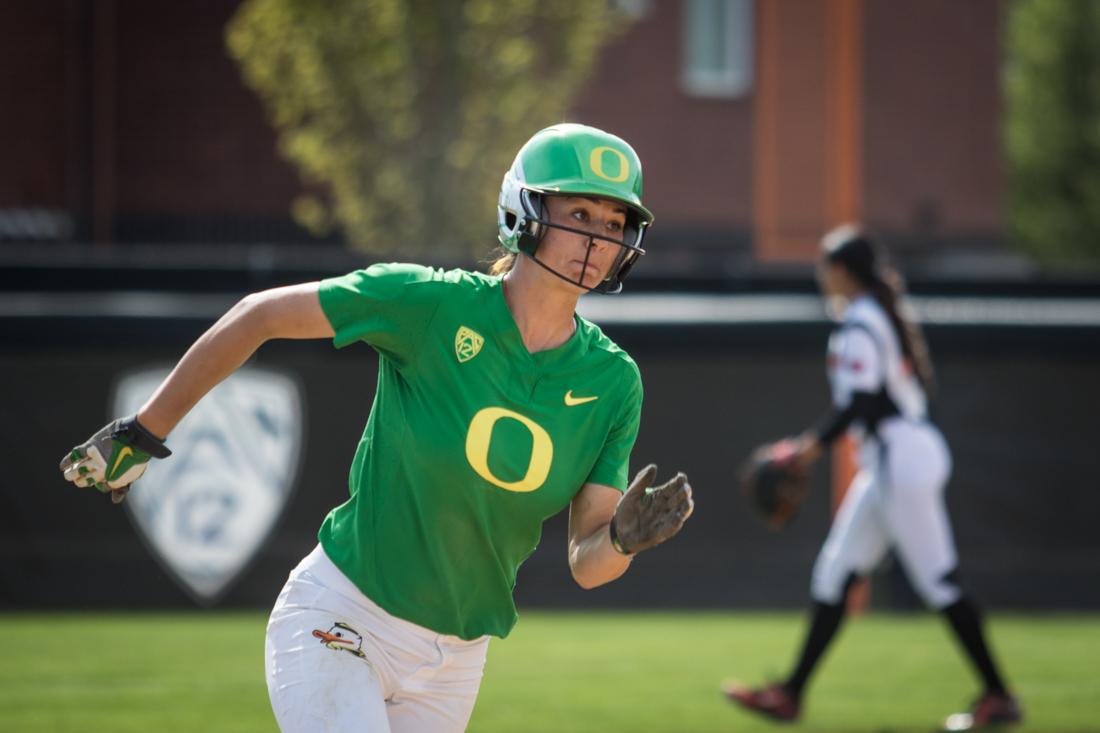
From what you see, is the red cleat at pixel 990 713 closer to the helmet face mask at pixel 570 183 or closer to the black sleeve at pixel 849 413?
the black sleeve at pixel 849 413

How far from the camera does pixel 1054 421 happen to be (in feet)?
40.6

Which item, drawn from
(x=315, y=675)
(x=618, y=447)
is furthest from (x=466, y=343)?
(x=315, y=675)

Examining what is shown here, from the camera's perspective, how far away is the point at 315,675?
12.9 ft

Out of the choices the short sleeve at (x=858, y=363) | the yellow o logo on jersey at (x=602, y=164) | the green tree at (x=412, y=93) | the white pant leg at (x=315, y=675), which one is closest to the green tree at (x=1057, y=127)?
the green tree at (x=412, y=93)

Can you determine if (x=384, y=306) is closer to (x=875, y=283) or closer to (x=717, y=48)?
(x=875, y=283)

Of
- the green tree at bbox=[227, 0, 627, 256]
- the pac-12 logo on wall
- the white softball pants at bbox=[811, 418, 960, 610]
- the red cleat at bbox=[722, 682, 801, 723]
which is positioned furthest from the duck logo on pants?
the green tree at bbox=[227, 0, 627, 256]

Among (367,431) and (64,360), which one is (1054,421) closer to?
(64,360)

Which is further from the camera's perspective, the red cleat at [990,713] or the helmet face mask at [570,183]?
the red cleat at [990,713]

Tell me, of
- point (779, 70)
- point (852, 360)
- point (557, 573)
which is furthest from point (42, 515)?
point (779, 70)

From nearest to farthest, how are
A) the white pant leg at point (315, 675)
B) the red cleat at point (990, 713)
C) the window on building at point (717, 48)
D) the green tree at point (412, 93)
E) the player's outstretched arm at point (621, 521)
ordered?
the white pant leg at point (315, 675)
the player's outstretched arm at point (621, 521)
the red cleat at point (990, 713)
the green tree at point (412, 93)
the window on building at point (717, 48)

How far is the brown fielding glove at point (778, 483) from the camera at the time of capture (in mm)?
8523

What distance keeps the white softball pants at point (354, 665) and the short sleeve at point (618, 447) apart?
0.54 meters

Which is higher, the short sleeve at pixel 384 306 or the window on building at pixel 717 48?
the short sleeve at pixel 384 306

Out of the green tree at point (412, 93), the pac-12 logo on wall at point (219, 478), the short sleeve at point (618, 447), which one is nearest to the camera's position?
the short sleeve at point (618, 447)
